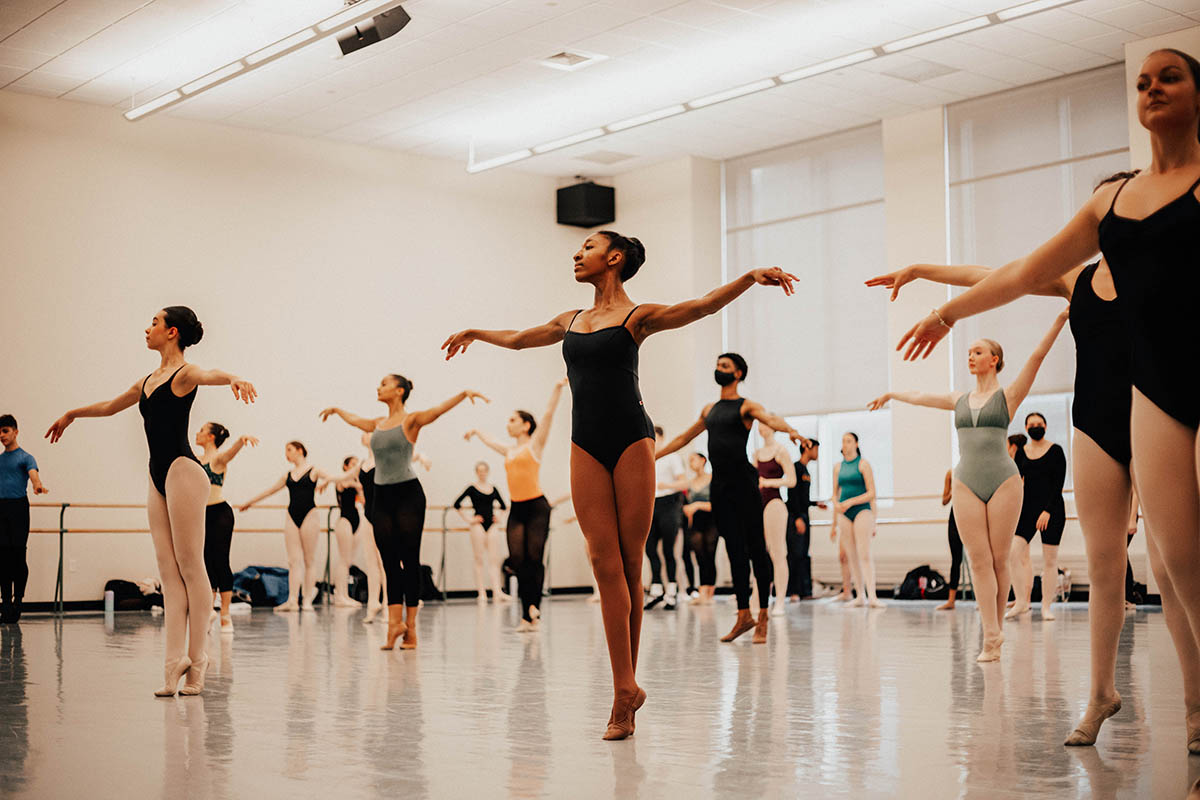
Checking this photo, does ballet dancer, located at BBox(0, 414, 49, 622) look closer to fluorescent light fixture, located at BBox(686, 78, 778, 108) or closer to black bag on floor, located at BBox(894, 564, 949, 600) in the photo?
fluorescent light fixture, located at BBox(686, 78, 778, 108)

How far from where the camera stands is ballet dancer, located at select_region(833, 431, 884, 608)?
1203 centimetres

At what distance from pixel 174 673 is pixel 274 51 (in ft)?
23.2

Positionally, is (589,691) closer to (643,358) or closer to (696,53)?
(696,53)

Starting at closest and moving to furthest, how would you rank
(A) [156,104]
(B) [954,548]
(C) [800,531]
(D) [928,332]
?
(D) [928,332], (B) [954,548], (A) [156,104], (C) [800,531]

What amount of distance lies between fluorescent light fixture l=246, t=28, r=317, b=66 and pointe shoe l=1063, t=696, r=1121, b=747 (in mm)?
8611

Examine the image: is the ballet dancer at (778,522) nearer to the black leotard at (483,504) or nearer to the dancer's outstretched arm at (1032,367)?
the black leotard at (483,504)

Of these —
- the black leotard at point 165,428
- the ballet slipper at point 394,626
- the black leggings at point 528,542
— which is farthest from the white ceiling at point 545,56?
the black leotard at point 165,428

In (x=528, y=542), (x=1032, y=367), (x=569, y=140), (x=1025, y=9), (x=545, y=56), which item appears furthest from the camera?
(x=569, y=140)

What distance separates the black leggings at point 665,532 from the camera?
1256 centimetres

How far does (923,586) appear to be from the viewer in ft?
43.1

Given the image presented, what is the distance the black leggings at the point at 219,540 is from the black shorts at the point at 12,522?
2389 mm

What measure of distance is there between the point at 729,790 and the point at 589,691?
7.40 feet

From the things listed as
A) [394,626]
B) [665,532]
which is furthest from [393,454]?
[665,532]

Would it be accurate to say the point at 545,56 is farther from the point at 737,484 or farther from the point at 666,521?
the point at 737,484
